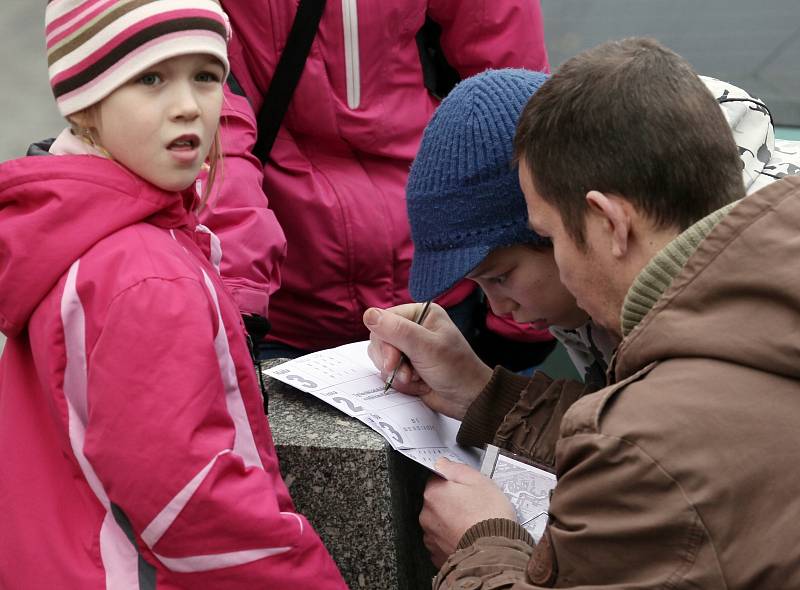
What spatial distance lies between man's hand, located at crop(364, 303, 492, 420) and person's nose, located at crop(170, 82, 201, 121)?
0.73 m

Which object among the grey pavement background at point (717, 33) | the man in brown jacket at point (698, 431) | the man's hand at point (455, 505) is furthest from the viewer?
the grey pavement background at point (717, 33)

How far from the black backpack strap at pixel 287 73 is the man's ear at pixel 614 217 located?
1081 millimetres

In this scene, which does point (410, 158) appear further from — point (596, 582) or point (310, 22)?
point (596, 582)

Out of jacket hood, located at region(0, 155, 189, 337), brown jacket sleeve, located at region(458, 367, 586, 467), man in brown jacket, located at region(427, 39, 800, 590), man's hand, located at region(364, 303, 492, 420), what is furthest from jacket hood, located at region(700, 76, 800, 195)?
jacket hood, located at region(0, 155, 189, 337)

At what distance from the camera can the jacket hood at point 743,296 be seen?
1.25 m

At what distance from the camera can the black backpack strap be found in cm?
250

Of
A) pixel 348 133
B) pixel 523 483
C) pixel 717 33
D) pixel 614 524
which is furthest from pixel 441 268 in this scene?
pixel 717 33

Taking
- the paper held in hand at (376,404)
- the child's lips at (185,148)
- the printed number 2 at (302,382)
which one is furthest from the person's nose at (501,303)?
the child's lips at (185,148)

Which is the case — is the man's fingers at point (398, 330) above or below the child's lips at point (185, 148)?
below

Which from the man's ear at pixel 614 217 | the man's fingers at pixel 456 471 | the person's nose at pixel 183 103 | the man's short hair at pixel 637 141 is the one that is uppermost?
the person's nose at pixel 183 103

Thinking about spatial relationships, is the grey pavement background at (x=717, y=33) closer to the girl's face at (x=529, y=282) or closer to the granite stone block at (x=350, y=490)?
the girl's face at (x=529, y=282)

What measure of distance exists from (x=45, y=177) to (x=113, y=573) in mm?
563

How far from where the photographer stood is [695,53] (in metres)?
3.33

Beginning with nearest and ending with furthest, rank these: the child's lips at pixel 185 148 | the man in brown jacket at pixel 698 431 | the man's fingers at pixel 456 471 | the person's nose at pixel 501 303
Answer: the man in brown jacket at pixel 698 431 < the child's lips at pixel 185 148 < the man's fingers at pixel 456 471 < the person's nose at pixel 501 303
